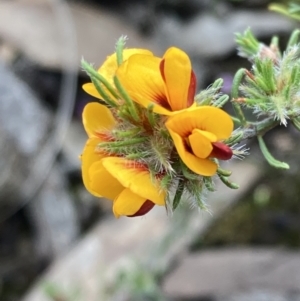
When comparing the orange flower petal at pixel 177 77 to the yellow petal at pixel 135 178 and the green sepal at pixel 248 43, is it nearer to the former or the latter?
the yellow petal at pixel 135 178

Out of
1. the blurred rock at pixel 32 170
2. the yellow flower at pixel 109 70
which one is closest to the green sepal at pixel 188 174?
the yellow flower at pixel 109 70

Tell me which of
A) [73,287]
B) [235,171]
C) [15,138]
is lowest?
[235,171]

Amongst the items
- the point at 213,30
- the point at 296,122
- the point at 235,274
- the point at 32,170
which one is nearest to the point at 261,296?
the point at 235,274

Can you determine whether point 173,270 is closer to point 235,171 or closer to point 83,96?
point 235,171

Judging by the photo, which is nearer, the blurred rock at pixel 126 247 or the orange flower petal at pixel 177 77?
the orange flower petal at pixel 177 77

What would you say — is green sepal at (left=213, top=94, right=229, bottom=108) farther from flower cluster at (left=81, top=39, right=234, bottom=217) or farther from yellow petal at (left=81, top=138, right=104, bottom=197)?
yellow petal at (left=81, top=138, right=104, bottom=197)

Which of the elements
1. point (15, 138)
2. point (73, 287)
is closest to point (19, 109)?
point (15, 138)
